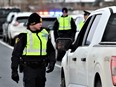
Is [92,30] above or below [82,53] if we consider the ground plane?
above

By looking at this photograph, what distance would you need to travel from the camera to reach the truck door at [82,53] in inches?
314

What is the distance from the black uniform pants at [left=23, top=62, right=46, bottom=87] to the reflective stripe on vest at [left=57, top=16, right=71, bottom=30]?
9083 mm

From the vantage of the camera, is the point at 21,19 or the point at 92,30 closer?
the point at 92,30

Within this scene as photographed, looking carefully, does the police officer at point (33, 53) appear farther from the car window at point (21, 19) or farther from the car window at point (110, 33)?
the car window at point (21, 19)

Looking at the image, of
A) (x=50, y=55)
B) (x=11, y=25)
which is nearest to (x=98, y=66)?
(x=50, y=55)

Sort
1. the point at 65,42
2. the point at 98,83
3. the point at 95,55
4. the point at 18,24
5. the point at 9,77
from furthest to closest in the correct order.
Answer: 1. the point at 18,24
2. the point at 9,77
3. the point at 65,42
4. the point at 95,55
5. the point at 98,83

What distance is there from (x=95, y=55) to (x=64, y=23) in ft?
31.6

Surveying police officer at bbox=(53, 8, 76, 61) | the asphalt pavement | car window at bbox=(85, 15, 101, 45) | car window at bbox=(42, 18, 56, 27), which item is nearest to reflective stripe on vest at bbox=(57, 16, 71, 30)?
police officer at bbox=(53, 8, 76, 61)

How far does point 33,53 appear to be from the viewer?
7.87 meters

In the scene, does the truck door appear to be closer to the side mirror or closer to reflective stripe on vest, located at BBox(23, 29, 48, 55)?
the side mirror

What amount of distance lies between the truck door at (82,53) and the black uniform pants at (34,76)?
1.93 feet

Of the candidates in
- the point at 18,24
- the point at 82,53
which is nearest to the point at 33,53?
the point at 82,53

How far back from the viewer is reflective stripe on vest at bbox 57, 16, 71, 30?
1692 centimetres

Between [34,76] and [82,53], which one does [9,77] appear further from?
[34,76]
